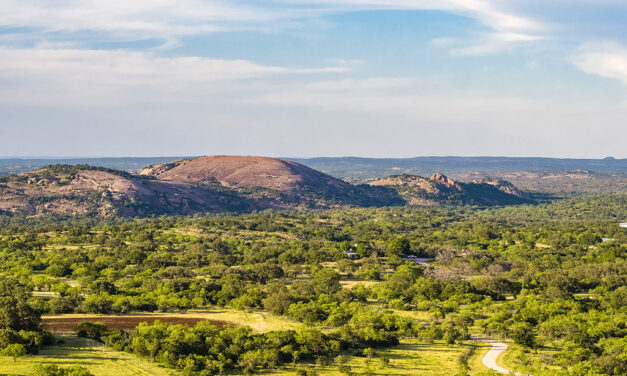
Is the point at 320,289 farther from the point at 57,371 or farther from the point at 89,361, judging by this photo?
the point at 57,371

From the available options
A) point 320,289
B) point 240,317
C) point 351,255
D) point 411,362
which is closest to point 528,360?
point 411,362

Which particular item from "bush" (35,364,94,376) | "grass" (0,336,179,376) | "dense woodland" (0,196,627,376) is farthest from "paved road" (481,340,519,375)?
"bush" (35,364,94,376)

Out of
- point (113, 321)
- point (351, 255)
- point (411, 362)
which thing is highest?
point (113, 321)

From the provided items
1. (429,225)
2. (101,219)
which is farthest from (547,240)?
(101,219)

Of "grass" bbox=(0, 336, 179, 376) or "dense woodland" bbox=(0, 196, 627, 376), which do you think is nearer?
"grass" bbox=(0, 336, 179, 376)

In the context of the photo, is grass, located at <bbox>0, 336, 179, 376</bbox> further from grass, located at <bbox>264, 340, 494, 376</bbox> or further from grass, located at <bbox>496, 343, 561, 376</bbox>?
grass, located at <bbox>496, 343, 561, 376</bbox>

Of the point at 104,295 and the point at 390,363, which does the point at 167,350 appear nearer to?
the point at 390,363
